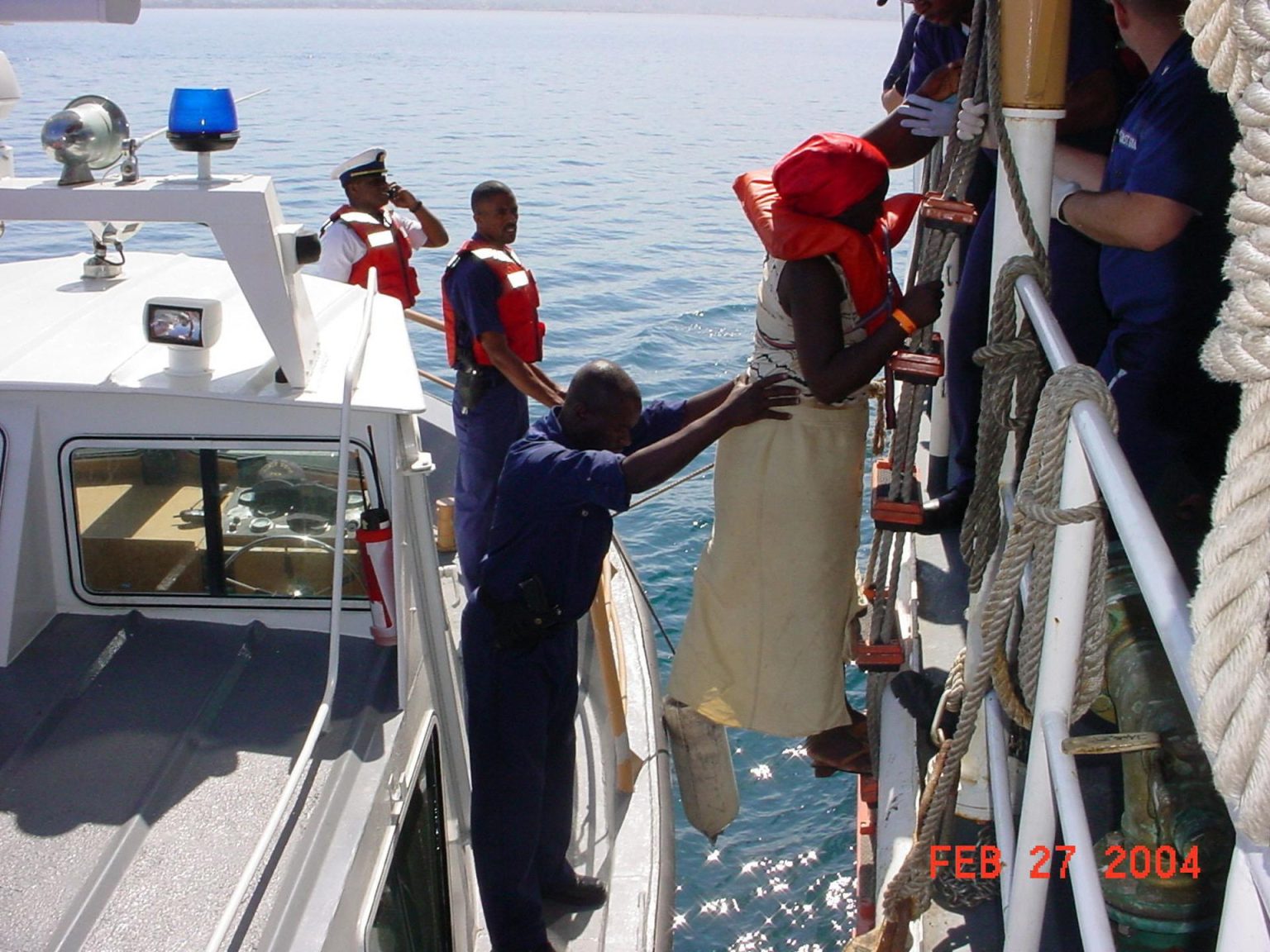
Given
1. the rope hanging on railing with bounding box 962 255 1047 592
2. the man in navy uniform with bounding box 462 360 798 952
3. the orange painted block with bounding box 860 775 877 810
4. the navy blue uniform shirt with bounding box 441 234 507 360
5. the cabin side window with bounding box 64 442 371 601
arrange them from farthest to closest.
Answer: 1. the navy blue uniform shirt with bounding box 441 234 507 360
2. the orange painted block with bounding box 860 775 877 810
3. the cabin side window with bounding box 64 442 371 601
4. the man in navy uniform with bounding box 462 360 798 952
5. the rope hanging on railing with bounding box 962 255 1047 592

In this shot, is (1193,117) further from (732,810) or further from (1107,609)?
(732,810)

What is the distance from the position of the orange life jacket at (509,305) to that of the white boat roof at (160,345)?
0.97m

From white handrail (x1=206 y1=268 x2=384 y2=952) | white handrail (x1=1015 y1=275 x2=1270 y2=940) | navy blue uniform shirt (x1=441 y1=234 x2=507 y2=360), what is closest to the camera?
white handrail (x1=1015 y1=275 x2=1270 y2=940)

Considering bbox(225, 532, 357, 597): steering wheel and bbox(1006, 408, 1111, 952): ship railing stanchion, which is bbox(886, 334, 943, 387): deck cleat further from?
bbox(225, 532, 357, 597): steering wheel

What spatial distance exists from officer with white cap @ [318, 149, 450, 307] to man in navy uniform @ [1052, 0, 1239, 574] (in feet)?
13.9

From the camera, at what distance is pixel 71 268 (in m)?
4.59

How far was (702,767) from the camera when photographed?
13.7 ft

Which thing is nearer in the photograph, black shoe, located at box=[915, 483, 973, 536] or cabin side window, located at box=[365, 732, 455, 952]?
cabin side window, located at box=[365, 732, 455, 952]

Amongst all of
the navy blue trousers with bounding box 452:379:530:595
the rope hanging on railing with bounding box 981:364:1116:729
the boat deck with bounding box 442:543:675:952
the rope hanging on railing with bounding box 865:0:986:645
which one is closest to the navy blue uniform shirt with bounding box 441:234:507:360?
the navy blue trousers with bounding box 452:379:530:595

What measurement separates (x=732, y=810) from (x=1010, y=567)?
2442 mm

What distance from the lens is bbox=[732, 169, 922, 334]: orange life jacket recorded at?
9.84 ft

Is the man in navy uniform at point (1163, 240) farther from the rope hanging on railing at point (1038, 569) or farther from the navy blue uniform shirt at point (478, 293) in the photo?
the navy blue uniform shirt at point (478, 293)

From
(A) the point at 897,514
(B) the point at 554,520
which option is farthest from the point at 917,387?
(B) the point at 554,520

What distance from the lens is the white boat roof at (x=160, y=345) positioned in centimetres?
352
